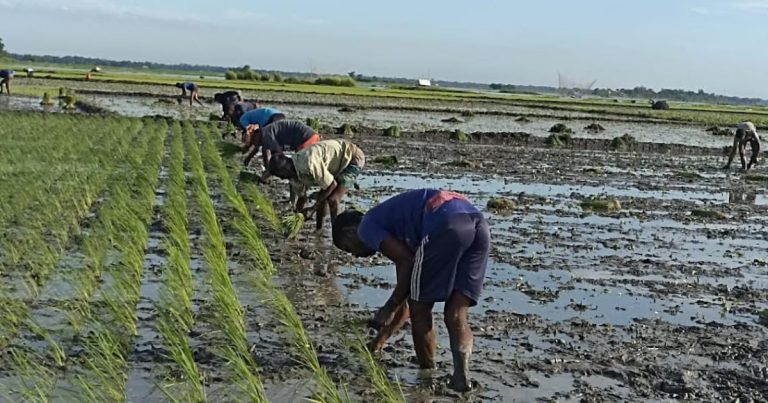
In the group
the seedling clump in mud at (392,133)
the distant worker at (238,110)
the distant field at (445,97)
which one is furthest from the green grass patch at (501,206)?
the distant field at (445,97)

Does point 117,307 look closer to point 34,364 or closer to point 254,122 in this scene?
point 34,364

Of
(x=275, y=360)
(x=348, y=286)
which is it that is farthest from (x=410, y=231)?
(x=348, y=286)

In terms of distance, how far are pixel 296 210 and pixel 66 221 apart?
193cm

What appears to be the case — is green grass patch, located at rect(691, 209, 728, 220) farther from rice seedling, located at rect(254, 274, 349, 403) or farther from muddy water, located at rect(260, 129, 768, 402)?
rice seedling, located at rect(254, 274, 349, 403)

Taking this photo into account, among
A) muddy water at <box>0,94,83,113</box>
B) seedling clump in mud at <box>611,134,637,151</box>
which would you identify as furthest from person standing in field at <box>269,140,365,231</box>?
muddy water at <box>0,94,83,113</box>

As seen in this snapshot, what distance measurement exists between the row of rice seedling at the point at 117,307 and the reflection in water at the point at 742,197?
8090 millimetres

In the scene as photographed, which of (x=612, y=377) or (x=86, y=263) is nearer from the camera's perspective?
(x=612, y=377)

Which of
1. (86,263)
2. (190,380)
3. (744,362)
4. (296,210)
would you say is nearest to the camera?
(190,380)

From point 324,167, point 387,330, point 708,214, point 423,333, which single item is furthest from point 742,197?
point 423,333

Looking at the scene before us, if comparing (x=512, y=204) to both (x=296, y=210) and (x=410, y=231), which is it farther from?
(x=410, y=231)

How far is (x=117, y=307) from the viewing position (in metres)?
4.79

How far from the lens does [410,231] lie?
4.27 m

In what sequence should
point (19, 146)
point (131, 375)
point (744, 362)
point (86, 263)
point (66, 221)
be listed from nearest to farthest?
1. point (131, 375)
2. point (744, 362)
3. point (86, 263)
4. point (66, 221)
5. point (19, 146)

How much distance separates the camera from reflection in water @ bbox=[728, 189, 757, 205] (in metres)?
12.7
